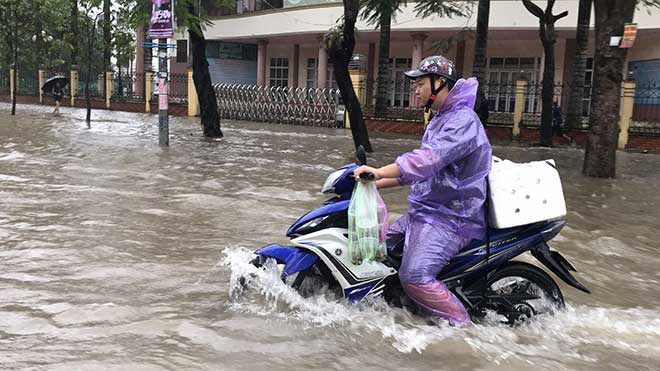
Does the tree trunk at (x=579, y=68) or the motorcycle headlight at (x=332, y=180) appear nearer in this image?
the motorcycle headlight at (x=332, y=180)

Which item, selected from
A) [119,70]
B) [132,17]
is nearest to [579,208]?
[132,17]

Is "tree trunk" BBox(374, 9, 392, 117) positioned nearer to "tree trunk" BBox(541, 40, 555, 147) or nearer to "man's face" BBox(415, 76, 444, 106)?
"tree trunk" BBox(541, 40, 555, 147)

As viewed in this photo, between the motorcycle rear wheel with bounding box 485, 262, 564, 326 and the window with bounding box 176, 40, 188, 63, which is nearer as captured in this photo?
the motorcycle rear wheel with bounding box 485, 262, 564, 326

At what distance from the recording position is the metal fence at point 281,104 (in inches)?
960

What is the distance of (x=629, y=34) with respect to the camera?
1045 cm

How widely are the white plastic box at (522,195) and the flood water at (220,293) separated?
747mm

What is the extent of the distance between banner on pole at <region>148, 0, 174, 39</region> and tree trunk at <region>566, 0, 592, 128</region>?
38.5 feet

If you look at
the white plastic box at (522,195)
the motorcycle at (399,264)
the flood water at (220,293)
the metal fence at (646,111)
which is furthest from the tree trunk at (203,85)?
the white plastic box at (522,195)

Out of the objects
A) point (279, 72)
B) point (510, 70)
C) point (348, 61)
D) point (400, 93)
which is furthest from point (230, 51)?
point (348, 61)

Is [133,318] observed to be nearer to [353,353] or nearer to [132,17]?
[353,353]

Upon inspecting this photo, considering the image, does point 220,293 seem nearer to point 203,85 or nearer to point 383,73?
point 203,85

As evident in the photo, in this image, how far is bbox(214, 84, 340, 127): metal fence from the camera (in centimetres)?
2439

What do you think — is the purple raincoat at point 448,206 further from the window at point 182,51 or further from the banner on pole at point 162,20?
the window at point 182,51

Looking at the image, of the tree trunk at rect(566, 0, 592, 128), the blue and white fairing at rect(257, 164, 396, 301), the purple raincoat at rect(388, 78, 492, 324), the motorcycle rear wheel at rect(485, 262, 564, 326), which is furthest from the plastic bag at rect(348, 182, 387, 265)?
the tree trunk at rect(566, 0, 592, 128)
